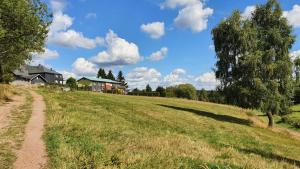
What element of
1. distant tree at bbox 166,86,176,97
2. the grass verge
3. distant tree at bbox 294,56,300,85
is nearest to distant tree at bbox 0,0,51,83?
the grass verge

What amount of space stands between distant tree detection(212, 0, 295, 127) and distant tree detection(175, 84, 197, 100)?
8191 cm

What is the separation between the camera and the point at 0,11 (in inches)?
1006

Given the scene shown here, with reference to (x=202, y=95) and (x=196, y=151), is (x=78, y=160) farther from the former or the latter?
(x=202, y=95)

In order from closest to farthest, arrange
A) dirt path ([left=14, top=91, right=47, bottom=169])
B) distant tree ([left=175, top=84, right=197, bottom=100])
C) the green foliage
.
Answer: dirt path ([left=14, top=91, right=47, bottom=169]) < the green foliage < distant tree ([left=175, top=84, right=197, bottom=100])

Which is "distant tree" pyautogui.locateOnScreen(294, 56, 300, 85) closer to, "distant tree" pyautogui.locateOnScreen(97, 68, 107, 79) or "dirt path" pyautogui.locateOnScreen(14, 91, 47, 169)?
"dirt path" pyautogui.locateOnScreen(14, 91, 47, 169)

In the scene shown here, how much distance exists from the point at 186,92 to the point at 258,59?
86837 mm

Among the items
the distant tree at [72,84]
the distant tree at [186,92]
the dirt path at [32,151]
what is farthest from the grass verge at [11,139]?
the distant tree at [186,92]

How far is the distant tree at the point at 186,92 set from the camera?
12586 centimetres

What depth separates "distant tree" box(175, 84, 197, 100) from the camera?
125863 millimetres

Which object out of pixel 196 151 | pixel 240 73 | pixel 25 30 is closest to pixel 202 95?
pixel 240 73

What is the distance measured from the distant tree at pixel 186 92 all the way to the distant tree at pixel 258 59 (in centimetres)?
8191

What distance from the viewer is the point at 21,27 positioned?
27984 millimetres

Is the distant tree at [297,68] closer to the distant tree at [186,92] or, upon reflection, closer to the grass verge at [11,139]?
the grass verge at [11,139]

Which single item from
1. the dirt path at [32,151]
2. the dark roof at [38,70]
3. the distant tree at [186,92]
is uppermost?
the dark roof at [38,70]
